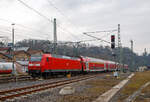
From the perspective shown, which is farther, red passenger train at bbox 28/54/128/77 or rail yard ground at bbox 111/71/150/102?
red passenger train at bbox 28/54/128/77

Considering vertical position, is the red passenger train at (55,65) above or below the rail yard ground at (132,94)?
above

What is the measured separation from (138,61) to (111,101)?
121 meters

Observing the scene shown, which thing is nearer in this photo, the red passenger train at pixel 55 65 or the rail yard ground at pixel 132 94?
the rail yard ground at pixel 132 94

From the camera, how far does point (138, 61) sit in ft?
411

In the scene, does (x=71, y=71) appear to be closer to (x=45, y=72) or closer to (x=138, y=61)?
(x=45, y=72)

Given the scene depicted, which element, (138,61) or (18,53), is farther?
(138,61)

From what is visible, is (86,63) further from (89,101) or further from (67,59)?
(89,101)

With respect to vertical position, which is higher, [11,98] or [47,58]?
[47,58]

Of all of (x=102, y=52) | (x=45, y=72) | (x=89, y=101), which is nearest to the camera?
(x=89, y=101)

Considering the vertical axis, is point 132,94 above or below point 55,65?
below

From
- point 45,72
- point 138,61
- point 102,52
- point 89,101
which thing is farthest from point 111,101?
point 138,61

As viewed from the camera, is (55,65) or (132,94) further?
(55,65)

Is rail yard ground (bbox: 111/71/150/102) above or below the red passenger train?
below

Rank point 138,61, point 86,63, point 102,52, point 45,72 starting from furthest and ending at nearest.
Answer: point 138,61 < point 102,52 < point 86,63 < point 45,72
